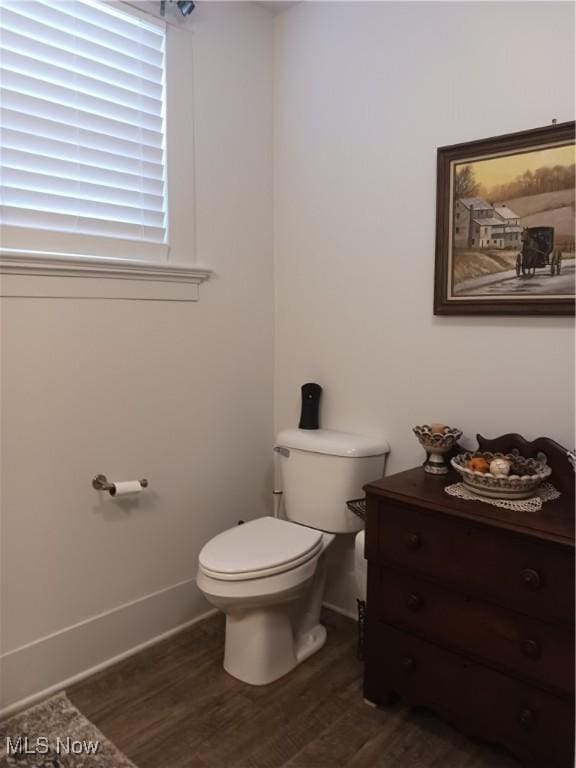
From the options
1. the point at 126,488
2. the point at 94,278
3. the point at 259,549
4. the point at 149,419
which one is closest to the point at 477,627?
the point at 259,549

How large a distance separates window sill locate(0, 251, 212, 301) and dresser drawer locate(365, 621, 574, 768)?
4.66ft

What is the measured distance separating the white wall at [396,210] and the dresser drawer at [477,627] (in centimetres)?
57

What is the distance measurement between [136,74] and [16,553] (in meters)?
1.71

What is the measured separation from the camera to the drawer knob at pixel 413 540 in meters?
1.72

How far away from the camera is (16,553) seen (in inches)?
74.5

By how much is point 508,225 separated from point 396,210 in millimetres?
461

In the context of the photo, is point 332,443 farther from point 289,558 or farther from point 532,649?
point 532,649

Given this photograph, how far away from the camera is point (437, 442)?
1.95m

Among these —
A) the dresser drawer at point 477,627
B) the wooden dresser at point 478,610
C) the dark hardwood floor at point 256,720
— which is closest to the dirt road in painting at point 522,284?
the wooden dresser at point 478,610


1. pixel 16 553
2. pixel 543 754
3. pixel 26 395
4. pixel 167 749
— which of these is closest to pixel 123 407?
pixel 26 395

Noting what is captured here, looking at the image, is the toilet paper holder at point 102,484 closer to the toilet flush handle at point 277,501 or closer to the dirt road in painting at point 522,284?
the toilet flush handle at point 277,501

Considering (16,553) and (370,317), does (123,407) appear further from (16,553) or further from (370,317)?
(370,317)

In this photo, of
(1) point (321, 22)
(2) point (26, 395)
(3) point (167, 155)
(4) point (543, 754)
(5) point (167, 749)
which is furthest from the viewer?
(1) point (321, 22)

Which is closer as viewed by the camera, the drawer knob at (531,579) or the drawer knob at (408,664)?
the drawer knob at (531,579)
